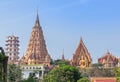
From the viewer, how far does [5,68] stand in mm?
10414

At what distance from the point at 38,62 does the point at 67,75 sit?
60594 millimetres

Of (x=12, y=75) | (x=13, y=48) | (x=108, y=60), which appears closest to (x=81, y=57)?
(x=108, y=60)

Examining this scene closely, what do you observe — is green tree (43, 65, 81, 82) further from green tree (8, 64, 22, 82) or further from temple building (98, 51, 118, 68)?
temple building (98, 51, 118, 68)

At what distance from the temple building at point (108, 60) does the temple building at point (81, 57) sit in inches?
198

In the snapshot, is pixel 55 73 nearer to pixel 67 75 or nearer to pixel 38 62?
pixel 67 75

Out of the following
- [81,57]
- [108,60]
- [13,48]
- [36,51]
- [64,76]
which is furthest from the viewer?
[13,48]

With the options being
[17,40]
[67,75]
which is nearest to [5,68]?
[67,75]

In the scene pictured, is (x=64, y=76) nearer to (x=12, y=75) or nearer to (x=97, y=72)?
(x=97, y=72)

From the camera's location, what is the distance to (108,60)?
4990 inches

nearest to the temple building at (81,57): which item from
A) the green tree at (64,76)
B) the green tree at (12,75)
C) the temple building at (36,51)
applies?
the temple building at (36,51)

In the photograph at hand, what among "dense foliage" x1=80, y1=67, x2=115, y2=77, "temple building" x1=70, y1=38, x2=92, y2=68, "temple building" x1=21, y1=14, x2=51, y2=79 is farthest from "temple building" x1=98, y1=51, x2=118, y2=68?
"temple building" x1=21, y1=14, x2=51, y2=79

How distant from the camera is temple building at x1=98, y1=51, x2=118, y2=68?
12475 cm

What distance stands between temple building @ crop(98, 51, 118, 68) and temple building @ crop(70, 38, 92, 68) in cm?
502

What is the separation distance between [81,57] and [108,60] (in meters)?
8.75
